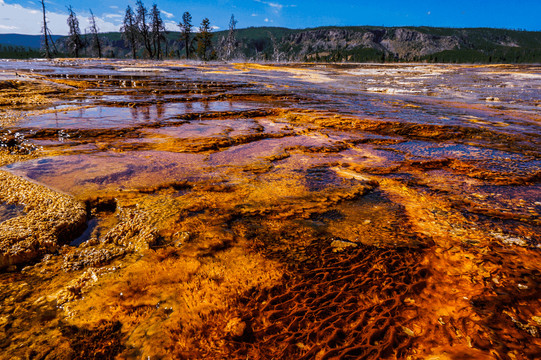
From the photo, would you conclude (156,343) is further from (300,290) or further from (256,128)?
(256,128)

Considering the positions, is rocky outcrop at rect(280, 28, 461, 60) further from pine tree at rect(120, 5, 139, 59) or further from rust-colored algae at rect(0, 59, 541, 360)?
rust-colored algae at rect(0, 59, 541, 360)

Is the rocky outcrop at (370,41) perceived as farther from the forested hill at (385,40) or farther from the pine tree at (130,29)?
the pine tree at (130,29)

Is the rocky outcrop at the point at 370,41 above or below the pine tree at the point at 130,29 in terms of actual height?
above

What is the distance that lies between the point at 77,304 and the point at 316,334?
980 mm

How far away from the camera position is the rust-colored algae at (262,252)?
3.22 feet

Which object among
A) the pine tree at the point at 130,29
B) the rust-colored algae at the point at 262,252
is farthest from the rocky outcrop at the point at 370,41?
the rust-colored algae at the point at 262,252

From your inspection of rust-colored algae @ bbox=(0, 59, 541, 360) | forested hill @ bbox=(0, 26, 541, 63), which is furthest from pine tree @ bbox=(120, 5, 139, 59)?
forested hill @ bbox=(0, 26, 541, 63)

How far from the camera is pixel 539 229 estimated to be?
1.70 metres

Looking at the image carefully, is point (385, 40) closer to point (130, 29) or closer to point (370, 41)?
point (370, 41)

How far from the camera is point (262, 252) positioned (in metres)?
1.44

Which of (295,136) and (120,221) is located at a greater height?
(295,136)

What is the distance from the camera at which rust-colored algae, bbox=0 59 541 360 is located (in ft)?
3.22

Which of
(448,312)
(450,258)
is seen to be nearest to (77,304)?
(448,312)

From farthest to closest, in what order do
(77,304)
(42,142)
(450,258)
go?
(42,142) → (450,258) → (77,304)
